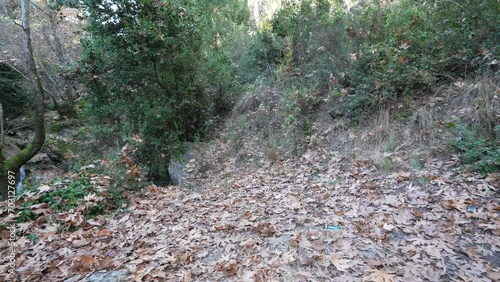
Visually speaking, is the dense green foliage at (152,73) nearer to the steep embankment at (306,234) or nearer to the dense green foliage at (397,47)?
the steep embankment at (306,234)

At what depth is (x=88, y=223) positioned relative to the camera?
4.32 m

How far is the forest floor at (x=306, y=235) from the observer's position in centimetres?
295

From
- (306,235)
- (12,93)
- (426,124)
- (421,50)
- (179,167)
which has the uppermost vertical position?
(12,93)

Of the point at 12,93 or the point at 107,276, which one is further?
the point at 12,93

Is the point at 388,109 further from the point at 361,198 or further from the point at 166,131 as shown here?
the point at 166,131

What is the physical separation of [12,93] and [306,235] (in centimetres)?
1630

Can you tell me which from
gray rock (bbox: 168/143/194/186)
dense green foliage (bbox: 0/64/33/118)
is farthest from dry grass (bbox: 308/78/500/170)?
dense green foliage (bbox: 0/64/33/118)

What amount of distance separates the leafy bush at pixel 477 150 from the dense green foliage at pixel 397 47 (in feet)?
5.36

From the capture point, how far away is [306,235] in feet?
12.0

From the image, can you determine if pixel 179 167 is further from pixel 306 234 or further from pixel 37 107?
pixel 306 234

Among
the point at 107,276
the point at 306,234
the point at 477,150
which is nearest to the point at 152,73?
the point at 107,276

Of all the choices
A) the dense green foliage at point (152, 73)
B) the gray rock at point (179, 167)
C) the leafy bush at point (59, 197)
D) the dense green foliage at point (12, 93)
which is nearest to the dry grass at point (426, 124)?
the gray rock at point (179, 167)

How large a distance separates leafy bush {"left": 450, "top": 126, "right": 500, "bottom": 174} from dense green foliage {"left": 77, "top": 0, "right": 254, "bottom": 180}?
278 inches

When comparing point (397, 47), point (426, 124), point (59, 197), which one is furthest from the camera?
point (397, 47)
